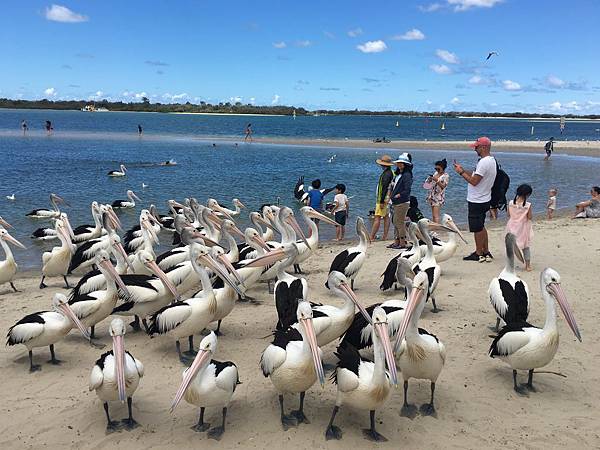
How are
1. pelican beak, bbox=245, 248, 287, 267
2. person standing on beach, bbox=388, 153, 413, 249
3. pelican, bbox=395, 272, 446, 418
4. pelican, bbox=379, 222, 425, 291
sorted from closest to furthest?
pelican, bbox=395, 272, 446, 418, pelican beak, bbox=245, 248, 287, 267, pelican, bbox=379, 222, 425, 291, person standing on beach, bbox=388, 153, 413, 249

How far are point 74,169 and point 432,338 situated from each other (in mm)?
23700

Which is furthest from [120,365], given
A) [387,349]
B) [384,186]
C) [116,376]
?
[384,186]

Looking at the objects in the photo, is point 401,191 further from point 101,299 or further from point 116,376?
point 116,376

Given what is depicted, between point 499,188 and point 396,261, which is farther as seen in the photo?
point 499,188

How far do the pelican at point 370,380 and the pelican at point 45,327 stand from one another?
103 inches

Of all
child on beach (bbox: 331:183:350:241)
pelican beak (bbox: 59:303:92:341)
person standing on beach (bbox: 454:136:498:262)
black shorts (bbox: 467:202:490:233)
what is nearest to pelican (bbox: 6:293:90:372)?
pelican beak (bbox: 59:303:92:341)

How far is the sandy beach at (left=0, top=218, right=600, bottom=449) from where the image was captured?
4.21 m

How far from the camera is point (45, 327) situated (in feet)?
17.5

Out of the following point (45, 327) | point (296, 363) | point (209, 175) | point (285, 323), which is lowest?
point (209, 175)

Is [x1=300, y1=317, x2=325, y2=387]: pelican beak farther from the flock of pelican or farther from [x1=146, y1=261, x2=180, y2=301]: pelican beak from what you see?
[x1=146, y1=261, x2=180, y2=301]: pelican beak

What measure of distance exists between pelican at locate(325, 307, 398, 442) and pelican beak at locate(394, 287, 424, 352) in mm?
204

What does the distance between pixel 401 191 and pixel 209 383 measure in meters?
6.34

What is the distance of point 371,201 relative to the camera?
57.4 ft

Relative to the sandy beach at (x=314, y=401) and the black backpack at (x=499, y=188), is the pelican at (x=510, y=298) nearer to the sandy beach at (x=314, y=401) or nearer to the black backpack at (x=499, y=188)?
the sandy beach at (x=314, y=401)
